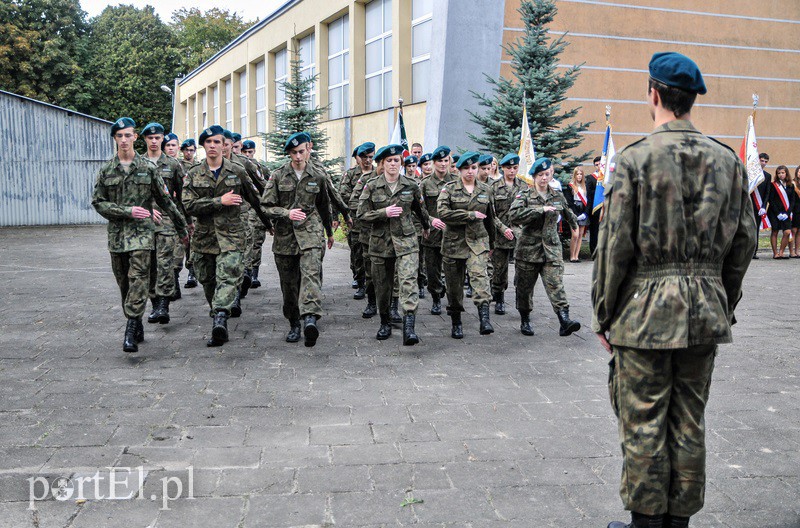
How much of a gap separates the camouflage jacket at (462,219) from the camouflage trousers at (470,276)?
3.1 inches

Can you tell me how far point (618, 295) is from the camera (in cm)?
348

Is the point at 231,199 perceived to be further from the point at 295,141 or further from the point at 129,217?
the point at 129,217

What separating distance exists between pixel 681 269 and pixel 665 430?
71 centimetres

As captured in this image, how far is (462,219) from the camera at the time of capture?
857 centimetres

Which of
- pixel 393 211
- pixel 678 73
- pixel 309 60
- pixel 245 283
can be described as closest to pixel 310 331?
pixel 393 211

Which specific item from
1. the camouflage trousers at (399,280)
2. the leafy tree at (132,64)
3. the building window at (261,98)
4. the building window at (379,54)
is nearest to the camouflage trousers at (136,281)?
the camouflage trousers at (399,280)

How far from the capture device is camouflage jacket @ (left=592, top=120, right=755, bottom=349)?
328cm

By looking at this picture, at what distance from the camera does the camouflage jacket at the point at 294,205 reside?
8016mm

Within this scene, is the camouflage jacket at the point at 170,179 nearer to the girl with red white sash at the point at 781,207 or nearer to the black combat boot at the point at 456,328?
the black combat boot at the point at 456,328

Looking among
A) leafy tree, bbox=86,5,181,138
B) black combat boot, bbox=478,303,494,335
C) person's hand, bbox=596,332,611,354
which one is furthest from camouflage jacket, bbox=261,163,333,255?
leafy tree, bbox=86,5,181,138

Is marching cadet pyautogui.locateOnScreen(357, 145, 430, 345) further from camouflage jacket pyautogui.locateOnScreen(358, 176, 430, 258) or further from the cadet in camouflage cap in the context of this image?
the cadet in camouflage cap

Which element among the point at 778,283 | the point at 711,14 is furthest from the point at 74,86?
the point at 778,283

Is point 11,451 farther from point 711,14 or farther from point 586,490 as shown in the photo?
point 711,14

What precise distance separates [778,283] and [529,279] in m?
6.67
